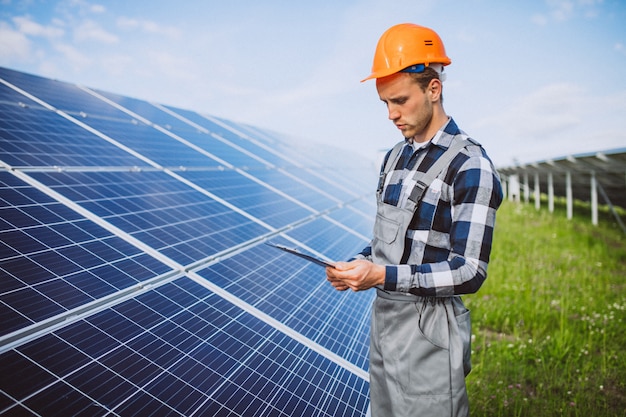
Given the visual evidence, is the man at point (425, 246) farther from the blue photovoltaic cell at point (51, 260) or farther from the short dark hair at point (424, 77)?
the blue photovoltaic cell at point (51, 260)

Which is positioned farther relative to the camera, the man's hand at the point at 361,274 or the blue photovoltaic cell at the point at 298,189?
the blue photovoltaic cell at the point at 298,189

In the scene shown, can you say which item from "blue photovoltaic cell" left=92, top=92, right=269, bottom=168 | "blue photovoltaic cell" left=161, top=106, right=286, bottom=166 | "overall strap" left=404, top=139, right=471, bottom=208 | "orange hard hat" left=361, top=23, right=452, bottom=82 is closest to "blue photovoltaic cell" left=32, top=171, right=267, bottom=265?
"overall strap" left=404, top=139, right=471, bottom=208

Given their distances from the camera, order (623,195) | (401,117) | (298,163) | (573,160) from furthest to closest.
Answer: (623,195) → (573,160) → (298,163) → (401,117)

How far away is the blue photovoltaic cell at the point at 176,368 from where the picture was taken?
5.90ft

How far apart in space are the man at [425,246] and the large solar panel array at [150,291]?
90cm

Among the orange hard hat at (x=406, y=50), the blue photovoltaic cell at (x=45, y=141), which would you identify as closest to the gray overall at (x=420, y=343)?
the orange hard hat at (x=406, y=50)

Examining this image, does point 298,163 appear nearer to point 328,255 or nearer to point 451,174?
point 328,255

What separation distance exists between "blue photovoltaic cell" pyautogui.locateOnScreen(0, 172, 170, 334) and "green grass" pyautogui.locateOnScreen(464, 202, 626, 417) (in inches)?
160

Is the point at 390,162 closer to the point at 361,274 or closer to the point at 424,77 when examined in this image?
the point at 424,77

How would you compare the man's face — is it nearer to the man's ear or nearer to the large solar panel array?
the man's ear

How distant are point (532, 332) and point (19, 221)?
7.13m

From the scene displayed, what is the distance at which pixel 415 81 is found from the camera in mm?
1972

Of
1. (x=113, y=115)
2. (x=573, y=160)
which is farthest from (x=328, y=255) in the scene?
(x=573, y=160)

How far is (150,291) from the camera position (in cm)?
272
